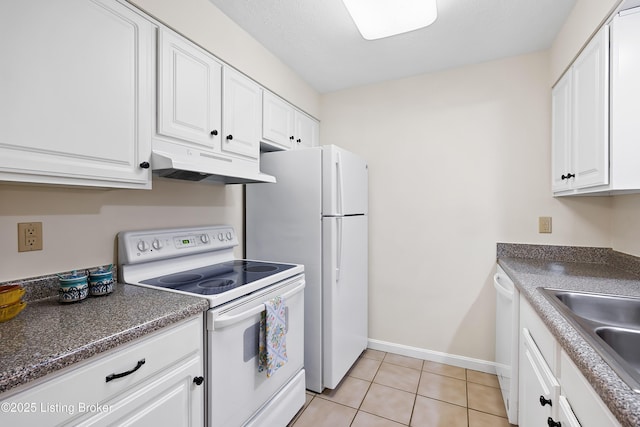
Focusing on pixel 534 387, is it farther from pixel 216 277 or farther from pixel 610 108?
pixel 216 277

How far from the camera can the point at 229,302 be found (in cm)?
130

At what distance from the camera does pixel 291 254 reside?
2.09 m

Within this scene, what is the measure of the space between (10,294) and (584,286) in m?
2.23

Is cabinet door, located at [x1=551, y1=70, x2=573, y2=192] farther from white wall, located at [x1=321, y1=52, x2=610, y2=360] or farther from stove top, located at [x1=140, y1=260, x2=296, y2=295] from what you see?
stove top, located at [x1=140, y1=260, x2=296, y2=295]

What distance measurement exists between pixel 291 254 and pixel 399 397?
1.19m

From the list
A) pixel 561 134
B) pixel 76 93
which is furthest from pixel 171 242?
pixel 561 134

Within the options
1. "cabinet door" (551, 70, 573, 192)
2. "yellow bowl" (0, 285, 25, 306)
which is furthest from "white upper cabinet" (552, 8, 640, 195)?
"yellow bowl" (0, 285, 25, 306)

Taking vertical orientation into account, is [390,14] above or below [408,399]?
above

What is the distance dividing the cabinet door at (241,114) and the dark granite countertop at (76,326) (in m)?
0.93

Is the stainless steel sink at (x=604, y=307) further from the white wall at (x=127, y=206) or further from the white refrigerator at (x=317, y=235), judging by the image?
the white wall at (x=127, y=206)

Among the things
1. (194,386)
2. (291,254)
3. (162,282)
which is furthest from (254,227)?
(194,386)

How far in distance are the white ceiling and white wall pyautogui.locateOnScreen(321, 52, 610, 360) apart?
0.20 meters

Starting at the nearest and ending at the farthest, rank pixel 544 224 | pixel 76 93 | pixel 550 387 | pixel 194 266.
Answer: pixel 550 387 < pixel 76 93 < pixel 194 266 < pixel 544 224

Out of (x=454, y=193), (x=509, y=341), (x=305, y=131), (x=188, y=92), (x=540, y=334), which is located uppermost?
(x=305, y=131)
